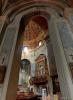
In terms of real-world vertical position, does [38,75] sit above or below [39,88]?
above

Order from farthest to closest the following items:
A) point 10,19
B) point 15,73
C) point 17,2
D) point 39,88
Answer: point 39,88
point 17,2
point 10,19
point 15,73

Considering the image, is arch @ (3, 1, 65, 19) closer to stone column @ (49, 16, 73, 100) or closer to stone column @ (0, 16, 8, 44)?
stone column @ (0, 16, 8, 44)

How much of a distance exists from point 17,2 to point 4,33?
2480 millimetres

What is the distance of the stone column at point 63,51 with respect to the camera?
4.25 metres

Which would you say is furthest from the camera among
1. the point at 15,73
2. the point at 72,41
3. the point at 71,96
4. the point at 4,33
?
the point at 4,33

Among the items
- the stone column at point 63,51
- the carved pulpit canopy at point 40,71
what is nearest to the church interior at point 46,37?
the stone column at point 63,51

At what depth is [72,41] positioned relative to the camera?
583cm

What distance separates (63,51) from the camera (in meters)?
5.25

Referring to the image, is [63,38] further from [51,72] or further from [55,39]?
[51,72]

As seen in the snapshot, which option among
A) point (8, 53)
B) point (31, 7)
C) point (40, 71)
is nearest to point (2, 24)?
point (8, 53)

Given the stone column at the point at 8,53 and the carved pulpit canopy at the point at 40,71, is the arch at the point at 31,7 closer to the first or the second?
the stone column at the point at 8,53

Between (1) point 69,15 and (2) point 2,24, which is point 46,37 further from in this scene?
(2) point 2,24

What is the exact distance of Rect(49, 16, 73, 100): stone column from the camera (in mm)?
4248

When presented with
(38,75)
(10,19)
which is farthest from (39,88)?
(10,19)
